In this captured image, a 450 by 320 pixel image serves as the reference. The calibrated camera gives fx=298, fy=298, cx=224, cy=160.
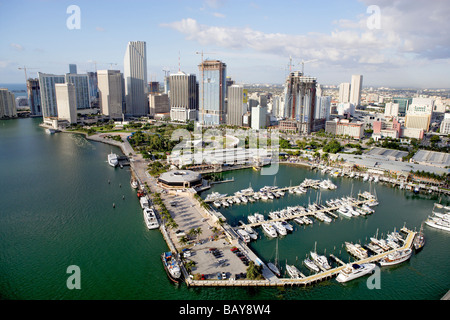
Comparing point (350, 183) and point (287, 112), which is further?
point (287, 112)

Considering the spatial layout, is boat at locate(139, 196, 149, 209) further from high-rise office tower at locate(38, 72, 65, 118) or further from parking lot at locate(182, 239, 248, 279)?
high-rise office tower at locate(38, 72, 65, 118)

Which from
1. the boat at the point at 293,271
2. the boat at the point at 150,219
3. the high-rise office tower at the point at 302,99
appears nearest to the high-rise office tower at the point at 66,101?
the high-rise office tower at the point at 302,99

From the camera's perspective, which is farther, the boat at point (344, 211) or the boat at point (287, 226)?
the boat at point (344, 211)

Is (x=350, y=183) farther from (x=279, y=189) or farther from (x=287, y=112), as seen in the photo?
(x=287, y=112)

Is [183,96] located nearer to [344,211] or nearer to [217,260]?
[344,211]

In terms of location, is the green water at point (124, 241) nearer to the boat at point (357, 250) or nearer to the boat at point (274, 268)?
the boat at point (357, 250)
